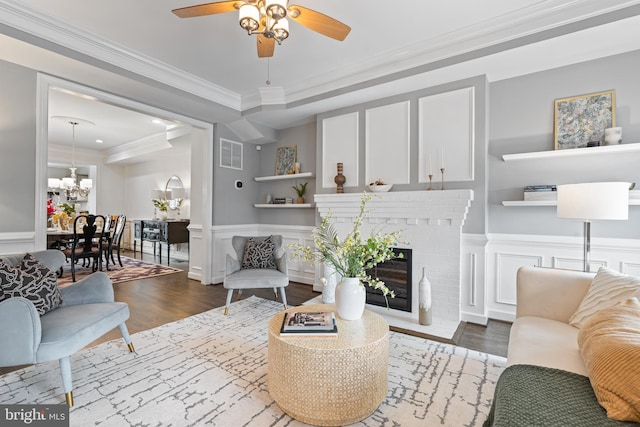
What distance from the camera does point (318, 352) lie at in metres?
1.52

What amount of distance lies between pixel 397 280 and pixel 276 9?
2.85 meters

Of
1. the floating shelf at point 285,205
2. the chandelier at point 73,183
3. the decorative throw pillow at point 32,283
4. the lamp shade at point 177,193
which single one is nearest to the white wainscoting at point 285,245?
the floating shelf at point 285,205

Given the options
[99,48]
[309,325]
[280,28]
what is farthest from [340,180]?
[99,48]

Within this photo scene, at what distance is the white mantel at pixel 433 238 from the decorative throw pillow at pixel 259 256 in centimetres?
130

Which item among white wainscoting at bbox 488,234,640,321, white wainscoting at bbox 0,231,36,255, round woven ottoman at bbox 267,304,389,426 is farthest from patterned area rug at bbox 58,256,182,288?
white wainscoting at bbox 488,234,640,321

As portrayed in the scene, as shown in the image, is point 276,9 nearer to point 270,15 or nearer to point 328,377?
point 270,15

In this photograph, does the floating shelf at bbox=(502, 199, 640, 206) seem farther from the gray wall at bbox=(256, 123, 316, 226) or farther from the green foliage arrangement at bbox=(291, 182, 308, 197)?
the green foliage arrangement at bbox=(291, 182, 308, 197)

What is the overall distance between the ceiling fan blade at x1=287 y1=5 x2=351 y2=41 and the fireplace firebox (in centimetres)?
232

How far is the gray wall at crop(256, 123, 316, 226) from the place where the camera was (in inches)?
185

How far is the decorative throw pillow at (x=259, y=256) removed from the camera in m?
3.61

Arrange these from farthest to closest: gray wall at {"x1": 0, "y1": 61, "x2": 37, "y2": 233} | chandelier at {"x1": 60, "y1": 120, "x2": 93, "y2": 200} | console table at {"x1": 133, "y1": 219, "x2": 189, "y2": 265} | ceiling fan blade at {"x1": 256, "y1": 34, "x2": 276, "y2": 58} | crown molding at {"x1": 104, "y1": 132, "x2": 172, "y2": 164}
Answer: crown molding at {"x1": 104, "y1": 132, "x2": 172, "y2": 164}
chandelier at {"x1": 60, "y1": 120, "x2": 93, "y2": 200}
console table at {"x1": 133, "y1": 219, "x2": 189, "y2": 265}
gray wall at {"x1": 0, "y1": 61, "x2": 37, "y2": 233}
ceiling fan blade at {"x1": 256, "y1": 34, "x2": 276, "y2": 58}

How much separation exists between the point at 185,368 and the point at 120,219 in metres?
4.95

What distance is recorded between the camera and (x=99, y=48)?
9.37 ft

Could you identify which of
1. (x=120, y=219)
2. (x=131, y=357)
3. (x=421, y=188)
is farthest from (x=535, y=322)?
(x=120, y=219)
